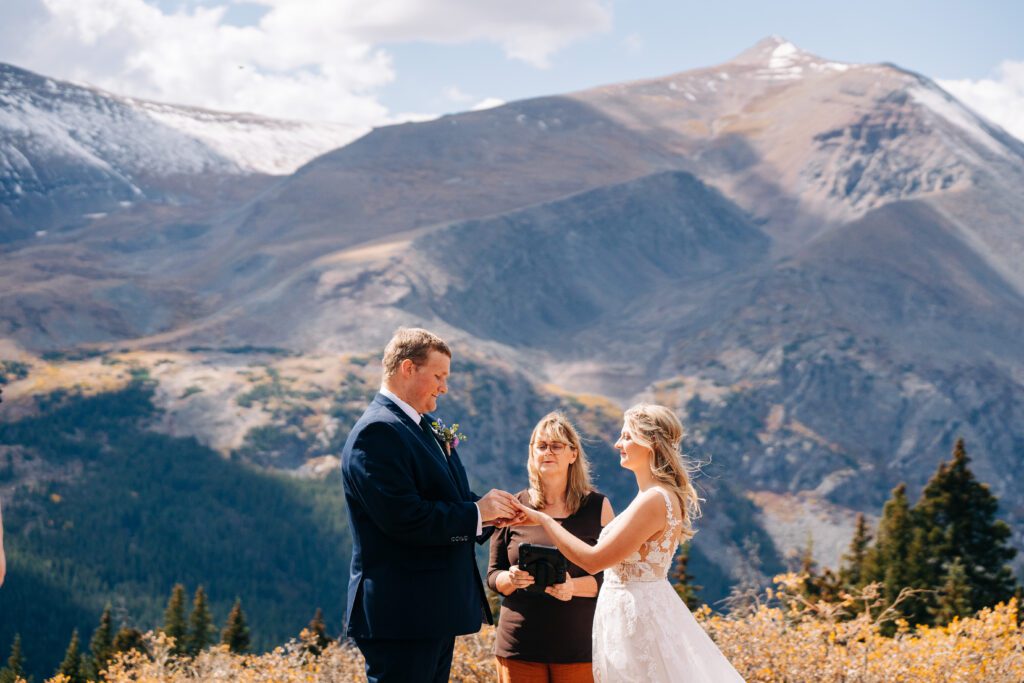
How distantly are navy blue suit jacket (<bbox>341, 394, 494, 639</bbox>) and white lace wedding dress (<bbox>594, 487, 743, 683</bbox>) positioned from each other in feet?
3.19

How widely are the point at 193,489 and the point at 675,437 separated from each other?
144 meters

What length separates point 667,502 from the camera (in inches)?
292

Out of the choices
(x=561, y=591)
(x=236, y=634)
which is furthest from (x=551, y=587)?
(x=236, y=634)

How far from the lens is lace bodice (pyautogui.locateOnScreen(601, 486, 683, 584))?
7.55 meters

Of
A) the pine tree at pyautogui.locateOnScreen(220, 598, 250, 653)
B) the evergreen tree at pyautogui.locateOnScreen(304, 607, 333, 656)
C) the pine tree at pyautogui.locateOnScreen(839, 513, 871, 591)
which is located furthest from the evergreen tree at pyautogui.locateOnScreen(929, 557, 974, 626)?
the pine tree at pyautogui.locateOnScreen(220, 598, 250, 653)

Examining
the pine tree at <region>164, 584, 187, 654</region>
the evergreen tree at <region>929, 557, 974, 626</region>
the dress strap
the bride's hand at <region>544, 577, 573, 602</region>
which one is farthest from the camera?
the pine tree at <region>164, 584, 187, 654</region>

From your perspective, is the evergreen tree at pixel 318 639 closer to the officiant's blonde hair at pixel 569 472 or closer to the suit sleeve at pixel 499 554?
the suit sleeve at pixel 499 554

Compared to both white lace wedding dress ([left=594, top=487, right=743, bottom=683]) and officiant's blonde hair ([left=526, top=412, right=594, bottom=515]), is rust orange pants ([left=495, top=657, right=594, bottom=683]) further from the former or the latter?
officiant's blonde hair ([left=526, top=412, right=594, bottom=515])

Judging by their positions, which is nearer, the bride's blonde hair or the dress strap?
the dress strap

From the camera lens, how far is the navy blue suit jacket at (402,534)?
7305mm

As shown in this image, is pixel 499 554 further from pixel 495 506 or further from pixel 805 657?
pixel 805 657

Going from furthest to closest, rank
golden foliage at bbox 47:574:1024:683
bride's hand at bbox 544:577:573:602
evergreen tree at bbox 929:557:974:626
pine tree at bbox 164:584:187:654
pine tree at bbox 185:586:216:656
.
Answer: pine tree at bbox 185:586:216:656
pine tree at bbox 164:584:187:654
evergreen tree at bbox 929:557:974:626
golden foliage at bbox 47:574:1024:683
bride's hand at bbox 544:577:573:602

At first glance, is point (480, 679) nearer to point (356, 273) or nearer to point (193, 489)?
point (193, 489)

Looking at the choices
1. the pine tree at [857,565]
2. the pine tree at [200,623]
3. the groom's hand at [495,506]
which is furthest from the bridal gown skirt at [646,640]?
the pine tree at [200,623]
